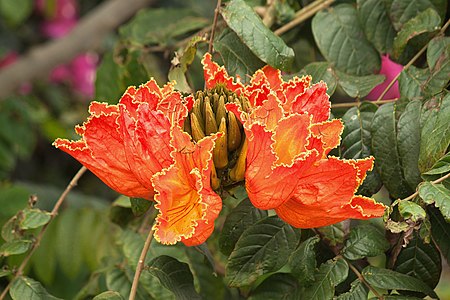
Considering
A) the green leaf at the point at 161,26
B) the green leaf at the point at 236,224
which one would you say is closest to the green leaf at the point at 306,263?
the green leaf at the point at 236,224

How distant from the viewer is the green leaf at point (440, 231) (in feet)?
3.21

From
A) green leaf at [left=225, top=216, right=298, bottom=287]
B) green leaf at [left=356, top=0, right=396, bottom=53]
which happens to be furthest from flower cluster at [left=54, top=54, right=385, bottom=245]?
green leaf at [left=356, top=0, right=396, bottom=53]

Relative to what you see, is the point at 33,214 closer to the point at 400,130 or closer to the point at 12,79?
the point at 400,130

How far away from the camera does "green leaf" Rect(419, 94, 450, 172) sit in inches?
36.0

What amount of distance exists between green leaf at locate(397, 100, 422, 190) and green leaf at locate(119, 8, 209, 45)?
1.84 feet

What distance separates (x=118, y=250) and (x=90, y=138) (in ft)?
2.05

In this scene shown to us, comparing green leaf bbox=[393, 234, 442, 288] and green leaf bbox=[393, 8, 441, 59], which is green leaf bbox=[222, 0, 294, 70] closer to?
green leaf bbox=[393, 8, 441, 59]

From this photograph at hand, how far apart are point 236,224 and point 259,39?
253mm

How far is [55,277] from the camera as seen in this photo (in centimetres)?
246

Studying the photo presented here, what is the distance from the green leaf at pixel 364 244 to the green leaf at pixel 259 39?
24 centimetres

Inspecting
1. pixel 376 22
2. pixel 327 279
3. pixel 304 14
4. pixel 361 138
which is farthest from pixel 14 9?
pixel 327 279

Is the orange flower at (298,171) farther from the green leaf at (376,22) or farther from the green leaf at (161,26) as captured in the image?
the green leaf at (161,26)

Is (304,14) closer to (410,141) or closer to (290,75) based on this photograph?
(290,75)

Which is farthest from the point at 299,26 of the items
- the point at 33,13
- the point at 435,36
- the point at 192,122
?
the point at 33,13
